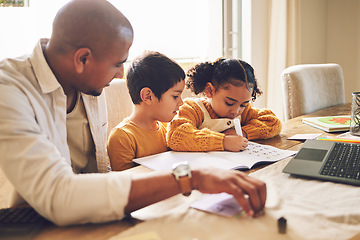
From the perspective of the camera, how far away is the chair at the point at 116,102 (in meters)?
1.71

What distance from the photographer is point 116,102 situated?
174 cm

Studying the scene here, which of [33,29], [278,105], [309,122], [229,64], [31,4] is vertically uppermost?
[31,4]

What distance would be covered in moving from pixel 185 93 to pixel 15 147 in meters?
1.41

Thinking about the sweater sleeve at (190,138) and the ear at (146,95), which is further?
the ear at (146,95)

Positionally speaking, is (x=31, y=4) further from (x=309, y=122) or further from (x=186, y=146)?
(x=309, y=122)

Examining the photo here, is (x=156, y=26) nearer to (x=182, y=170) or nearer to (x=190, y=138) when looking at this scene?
(x=190, y=138)

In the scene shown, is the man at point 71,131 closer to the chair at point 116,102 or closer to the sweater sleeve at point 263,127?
the chair at point 116,102

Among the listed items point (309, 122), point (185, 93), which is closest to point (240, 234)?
point (309, 122)

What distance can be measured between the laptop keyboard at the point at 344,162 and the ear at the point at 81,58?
0.75m

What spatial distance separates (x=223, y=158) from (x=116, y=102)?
2.52 ft

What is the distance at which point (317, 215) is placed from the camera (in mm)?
722

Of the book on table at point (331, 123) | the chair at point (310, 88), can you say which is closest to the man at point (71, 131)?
the book on table at point (331, 123)

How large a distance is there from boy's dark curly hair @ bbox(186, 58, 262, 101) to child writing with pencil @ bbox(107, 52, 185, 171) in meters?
0.21

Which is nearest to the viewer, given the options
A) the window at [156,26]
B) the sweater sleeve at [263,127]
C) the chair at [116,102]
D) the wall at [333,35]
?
the sweater sleeve at [263,127]
